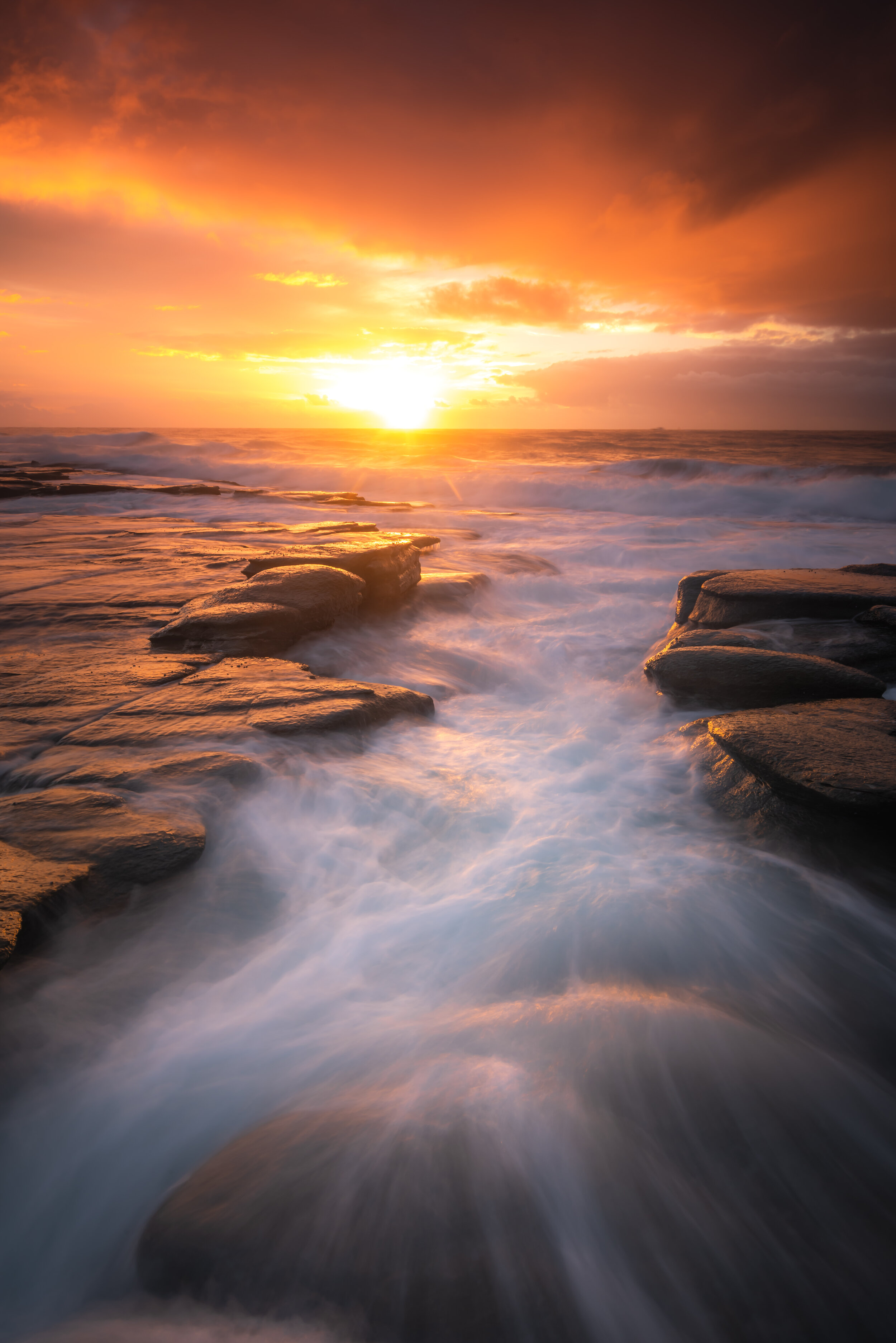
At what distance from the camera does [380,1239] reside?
1.25 meters

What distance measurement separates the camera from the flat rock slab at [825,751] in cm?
229

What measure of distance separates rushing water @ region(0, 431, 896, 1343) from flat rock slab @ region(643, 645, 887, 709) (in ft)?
0.98

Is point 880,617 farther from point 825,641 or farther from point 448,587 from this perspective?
point 448,587

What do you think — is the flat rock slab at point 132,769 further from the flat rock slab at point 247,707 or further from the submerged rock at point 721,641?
the submerged rock at point 721,641

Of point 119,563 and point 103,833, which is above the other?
point 119,563

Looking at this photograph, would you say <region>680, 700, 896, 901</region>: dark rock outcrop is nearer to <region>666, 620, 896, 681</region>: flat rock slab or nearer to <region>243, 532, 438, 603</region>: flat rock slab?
<region>666, 620, 896, 681</region>: flat rock slab

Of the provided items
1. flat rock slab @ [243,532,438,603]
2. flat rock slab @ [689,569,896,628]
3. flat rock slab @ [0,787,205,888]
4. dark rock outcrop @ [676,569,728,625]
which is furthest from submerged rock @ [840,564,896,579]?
Result: flat rock slab @ [0,787,205,888]

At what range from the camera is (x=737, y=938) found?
84.5 inches

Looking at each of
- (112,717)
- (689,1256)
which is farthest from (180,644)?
(689,1256)

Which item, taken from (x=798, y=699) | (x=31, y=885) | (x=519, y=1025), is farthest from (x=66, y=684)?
(x=798, y=699)

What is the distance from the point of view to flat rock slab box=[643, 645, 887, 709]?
→ 136 inches

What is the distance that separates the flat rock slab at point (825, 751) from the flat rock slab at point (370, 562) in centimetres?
336

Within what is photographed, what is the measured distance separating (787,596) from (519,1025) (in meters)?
4.32

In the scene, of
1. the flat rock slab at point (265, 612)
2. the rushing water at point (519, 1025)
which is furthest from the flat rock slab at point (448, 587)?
the rushing water at point (519, 1025)
